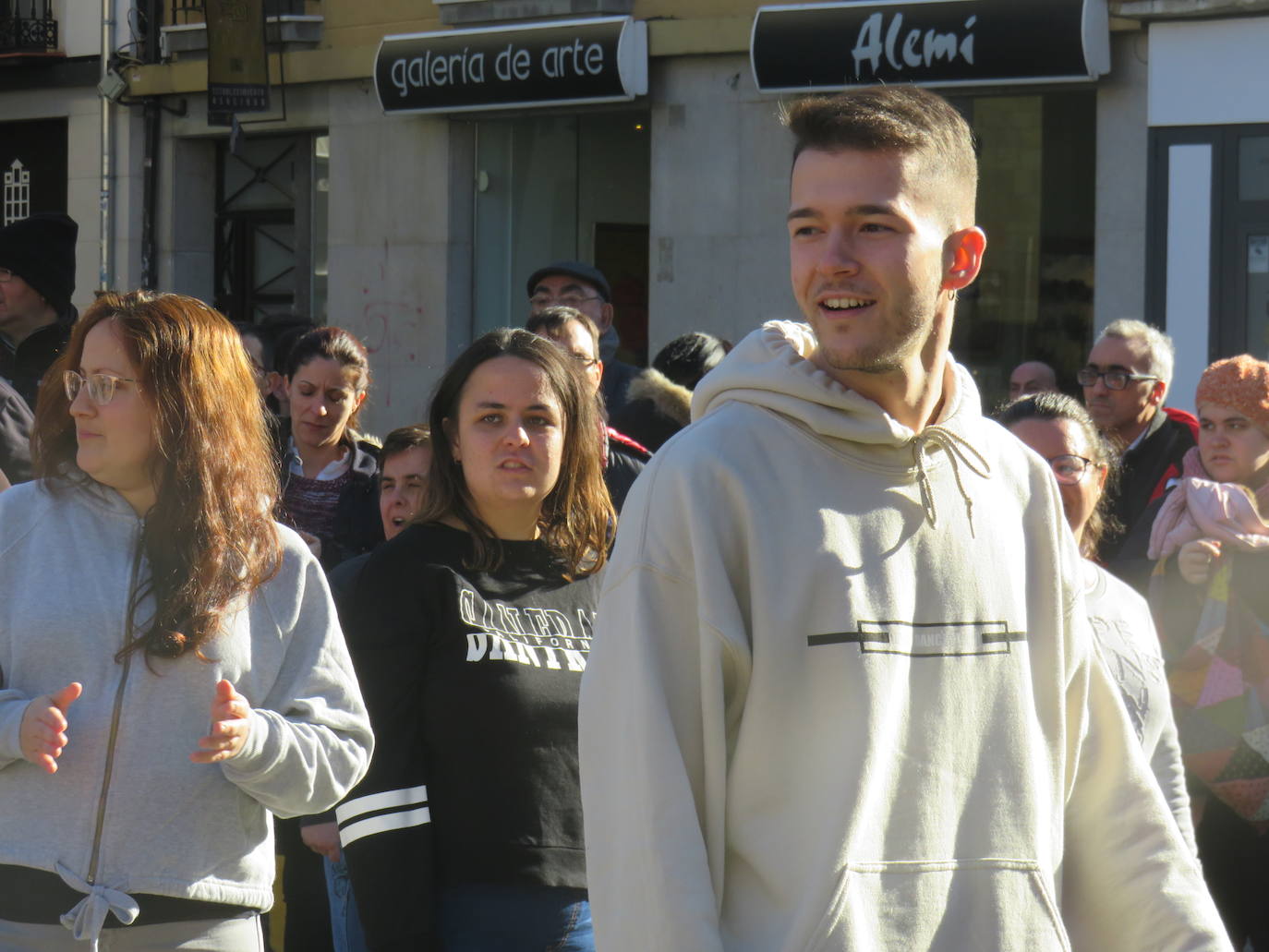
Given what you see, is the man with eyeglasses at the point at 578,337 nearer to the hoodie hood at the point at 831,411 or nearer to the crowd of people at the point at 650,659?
the crowd of people at the point at 650,659

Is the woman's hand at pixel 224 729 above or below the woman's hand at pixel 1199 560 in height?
below

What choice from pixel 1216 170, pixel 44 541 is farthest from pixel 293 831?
pixel 1216 170

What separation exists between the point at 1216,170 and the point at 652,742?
431 inches

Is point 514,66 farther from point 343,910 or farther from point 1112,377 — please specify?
point 343,910

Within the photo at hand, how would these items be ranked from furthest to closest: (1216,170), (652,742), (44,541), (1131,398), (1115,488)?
(1216,170) < (1131,398) < (1115,488) < (44,541) < (652,742)

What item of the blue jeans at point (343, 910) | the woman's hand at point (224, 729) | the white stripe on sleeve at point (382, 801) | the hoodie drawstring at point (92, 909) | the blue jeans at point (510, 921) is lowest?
the blue jeans at point (343, 910)

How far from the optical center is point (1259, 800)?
5453 millimetres

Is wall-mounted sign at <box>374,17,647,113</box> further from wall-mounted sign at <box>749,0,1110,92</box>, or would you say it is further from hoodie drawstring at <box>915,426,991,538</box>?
hoodie drawstring at <box>915,426,991,538</box>

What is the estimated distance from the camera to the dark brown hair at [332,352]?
646 cm

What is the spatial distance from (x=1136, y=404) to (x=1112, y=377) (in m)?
0.15

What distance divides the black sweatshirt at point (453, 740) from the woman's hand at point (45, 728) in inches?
30.4

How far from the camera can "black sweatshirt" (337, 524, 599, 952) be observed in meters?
3.64

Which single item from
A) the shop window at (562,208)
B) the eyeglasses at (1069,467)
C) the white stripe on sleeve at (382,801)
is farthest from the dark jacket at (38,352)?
the shop window at (562,208)

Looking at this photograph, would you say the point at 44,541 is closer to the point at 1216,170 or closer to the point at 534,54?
the point at 1216,170
